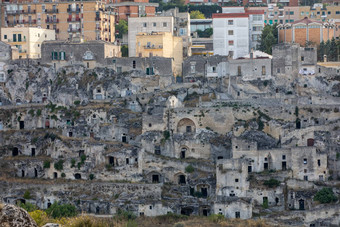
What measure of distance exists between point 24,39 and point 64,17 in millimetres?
7584

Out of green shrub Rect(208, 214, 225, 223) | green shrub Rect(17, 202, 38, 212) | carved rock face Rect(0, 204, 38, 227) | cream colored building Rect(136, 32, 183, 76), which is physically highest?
cream colored building Rect(136, 32, 183, 76)

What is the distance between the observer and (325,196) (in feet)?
203

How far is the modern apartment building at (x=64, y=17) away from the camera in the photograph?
299 ft

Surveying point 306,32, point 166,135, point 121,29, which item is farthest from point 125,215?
point 121,29

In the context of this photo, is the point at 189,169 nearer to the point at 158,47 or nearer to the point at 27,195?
the point at 27,195

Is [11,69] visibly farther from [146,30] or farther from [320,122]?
[320,122]

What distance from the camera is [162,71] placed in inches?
3118

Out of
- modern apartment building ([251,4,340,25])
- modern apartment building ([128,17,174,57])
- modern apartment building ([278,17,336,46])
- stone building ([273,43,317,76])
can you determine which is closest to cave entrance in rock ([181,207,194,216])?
stone building ([273,43,317,76])

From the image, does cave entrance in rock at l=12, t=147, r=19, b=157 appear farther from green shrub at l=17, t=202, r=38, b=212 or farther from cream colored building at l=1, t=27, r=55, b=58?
cream colored building at l=1, t=27, r=55, b=58

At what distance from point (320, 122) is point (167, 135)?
14.0 m

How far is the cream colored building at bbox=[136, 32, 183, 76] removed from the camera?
81.9m

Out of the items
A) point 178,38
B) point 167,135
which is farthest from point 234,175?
point 178,38

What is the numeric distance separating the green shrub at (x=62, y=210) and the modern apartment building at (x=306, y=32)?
111 feet

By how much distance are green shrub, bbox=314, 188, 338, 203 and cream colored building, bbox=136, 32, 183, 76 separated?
2436 centimetres
